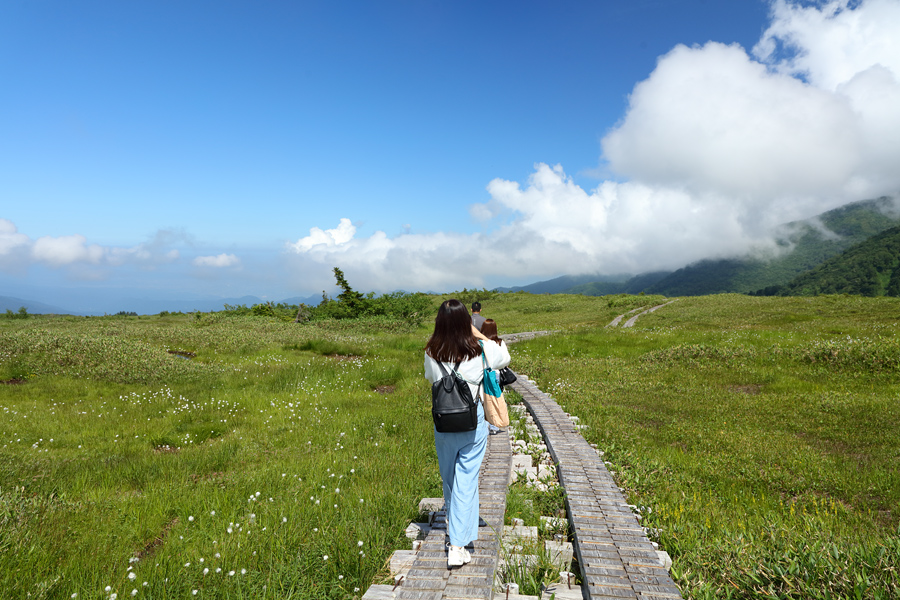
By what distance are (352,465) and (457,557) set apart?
3.87 m

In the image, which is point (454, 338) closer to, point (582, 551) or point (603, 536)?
point (582, 551)

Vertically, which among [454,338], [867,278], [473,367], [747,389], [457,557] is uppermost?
[454,338]

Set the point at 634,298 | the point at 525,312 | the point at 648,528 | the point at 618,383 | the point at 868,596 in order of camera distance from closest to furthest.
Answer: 1. the point at 868,596
2. the point at 648,528
3. the point at 618,383
4. the point at 525,312
5. the point at 634,298

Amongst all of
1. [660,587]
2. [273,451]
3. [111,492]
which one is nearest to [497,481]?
[660,587]

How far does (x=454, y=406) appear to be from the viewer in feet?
14.4

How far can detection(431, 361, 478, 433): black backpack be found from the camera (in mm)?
4352

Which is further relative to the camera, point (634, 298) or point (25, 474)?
point (634, 298)

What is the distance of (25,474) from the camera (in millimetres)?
7336

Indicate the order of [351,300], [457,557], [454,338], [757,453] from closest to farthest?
[457,557] → [454,338] → [757,453] → [351,300]

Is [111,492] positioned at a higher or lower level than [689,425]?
higher

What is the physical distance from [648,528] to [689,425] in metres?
6.31

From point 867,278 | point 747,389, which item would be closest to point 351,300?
point 747,389

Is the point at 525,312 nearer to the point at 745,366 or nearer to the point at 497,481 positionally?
the point at 745,366

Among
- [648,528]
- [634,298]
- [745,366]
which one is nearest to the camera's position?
[648,528]
